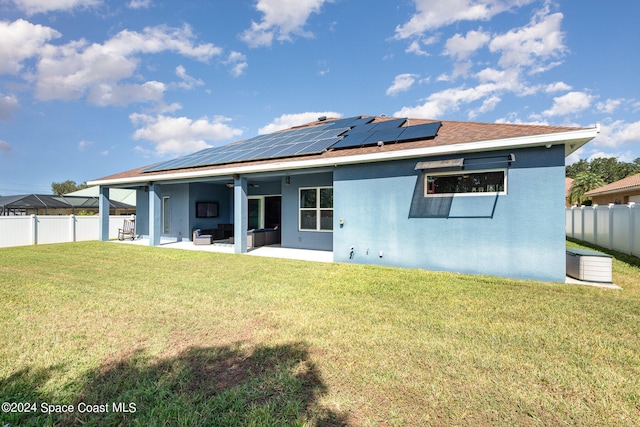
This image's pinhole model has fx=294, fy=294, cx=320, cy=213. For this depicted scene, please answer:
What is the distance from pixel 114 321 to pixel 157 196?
33.2 feet

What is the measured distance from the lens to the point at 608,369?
2896 millimetres

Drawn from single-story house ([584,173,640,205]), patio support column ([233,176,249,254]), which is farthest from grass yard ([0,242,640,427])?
single-story house ([584,173,640,205])

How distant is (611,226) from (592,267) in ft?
23.1

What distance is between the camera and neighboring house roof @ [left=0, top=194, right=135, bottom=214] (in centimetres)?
2109

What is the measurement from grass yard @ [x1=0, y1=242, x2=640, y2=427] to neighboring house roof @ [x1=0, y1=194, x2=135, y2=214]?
68.4 feet

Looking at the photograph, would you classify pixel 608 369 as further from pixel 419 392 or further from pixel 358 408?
pixel 358 408

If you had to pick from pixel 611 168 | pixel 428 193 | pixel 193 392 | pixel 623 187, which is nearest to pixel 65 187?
pixel 428 193

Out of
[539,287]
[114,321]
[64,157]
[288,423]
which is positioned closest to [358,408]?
[288,423]

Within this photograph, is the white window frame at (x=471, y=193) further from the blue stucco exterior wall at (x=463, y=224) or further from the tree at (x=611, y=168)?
the tree at (x=611, y=168)

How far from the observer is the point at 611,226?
11203 mm

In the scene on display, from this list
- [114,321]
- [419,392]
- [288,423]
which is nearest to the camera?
[288,423]

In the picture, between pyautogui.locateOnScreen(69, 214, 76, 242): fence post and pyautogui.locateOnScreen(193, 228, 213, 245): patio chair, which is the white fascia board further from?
pyautogui.locateOnScreen(69, 214, 76, 242): fence post

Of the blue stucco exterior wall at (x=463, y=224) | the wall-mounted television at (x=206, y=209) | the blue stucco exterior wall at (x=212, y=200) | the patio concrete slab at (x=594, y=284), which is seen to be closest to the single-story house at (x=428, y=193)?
the blue stucco exterior wall at (x=463, y=224)

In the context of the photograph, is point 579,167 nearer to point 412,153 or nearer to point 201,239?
point 412,153
